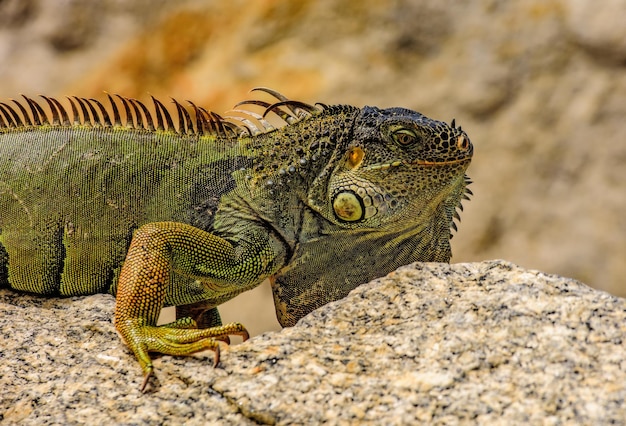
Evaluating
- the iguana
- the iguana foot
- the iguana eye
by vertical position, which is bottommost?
the iguana foot

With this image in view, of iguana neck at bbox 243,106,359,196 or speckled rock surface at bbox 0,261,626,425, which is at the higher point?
iguana neck at bbox 243,106,359,196

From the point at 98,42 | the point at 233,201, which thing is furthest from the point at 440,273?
the point at 98,42

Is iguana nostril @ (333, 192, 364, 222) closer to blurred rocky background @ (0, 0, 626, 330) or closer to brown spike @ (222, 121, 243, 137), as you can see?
brown spike @ (222, 121, 243, 137)

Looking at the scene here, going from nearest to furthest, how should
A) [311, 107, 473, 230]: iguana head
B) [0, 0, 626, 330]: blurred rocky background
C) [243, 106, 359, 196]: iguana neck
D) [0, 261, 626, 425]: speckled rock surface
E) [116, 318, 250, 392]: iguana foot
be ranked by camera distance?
[0, 261, 626, 425]: speckled rock surface < [116, 318, 250, 392]: iguana foot < [311, 107, 473, 230]: iguana head < [243, 106, 359, 196]: iguana neck < [0, 0, 626, 330]: blurred rocky background

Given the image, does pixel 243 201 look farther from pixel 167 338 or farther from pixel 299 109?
pixel 167 338

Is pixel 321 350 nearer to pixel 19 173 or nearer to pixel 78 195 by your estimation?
pixel 78 195

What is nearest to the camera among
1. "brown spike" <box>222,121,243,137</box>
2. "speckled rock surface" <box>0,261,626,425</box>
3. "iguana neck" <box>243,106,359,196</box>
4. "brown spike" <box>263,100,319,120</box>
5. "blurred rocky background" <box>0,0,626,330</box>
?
"speckled rock surface" <box>0,261,626,425</box>

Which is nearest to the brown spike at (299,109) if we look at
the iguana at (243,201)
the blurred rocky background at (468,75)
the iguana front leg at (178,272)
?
the iguana at (243,201)

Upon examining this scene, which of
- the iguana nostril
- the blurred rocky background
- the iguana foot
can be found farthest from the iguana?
the blurred rocky background
